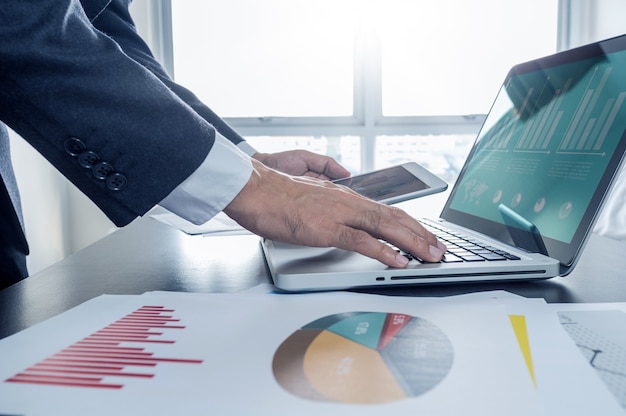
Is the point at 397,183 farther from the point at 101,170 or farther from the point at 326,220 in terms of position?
the point at 101,170

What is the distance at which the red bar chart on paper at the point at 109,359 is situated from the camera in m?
0.32

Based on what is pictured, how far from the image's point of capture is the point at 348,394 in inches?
11.7

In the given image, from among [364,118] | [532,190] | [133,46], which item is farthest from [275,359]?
[364,118]

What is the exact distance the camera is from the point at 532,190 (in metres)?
0.67

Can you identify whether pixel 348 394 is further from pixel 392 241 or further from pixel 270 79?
pixel 270 79

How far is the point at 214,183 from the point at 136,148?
0.08 metres

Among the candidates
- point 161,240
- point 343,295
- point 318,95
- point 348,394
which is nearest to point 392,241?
point 343,295

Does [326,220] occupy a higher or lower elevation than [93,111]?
lower

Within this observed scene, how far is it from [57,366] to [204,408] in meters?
0.12

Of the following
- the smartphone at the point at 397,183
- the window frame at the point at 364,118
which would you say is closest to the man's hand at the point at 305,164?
the smartphone at the point at 397,183

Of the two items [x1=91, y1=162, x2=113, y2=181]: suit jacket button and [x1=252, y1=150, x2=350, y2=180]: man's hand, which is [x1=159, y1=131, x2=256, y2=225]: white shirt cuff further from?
[x1=252, y1=150, x2=350, y2=180]: man's hand

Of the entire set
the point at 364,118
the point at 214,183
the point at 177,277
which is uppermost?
the point at 214,183

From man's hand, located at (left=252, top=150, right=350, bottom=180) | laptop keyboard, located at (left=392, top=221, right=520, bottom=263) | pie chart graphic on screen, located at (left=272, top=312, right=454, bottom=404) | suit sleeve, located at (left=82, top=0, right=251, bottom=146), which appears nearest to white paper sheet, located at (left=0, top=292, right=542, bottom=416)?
pie chart graphic on screen, located at (left=272, top=312, right=454, bottom=404)

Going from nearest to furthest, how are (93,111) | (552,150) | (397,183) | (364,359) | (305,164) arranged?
(364,359)
(93,111)
(552,150)
(397,183)
(305,164)
